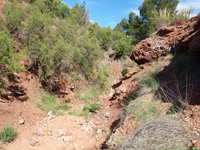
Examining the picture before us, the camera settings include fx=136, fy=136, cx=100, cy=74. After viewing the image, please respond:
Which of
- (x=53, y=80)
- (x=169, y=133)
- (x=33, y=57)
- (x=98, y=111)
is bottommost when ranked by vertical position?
(x=98, y=111)

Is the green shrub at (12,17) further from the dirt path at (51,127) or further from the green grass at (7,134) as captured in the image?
the green grass at (7,134)

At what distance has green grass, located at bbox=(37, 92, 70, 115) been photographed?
5.65m

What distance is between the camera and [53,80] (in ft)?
21.3

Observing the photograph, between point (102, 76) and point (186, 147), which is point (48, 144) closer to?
point (186, 147)

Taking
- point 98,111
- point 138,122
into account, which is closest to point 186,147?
point 138,122

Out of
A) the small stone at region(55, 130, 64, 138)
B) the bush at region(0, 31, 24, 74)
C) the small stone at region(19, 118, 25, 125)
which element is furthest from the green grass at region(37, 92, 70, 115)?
the bush at region(0, 31, 24, 74)

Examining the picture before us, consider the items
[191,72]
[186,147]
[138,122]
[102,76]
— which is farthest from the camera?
[102,76]

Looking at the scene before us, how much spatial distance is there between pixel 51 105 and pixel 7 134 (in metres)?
2.04

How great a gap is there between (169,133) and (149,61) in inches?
212

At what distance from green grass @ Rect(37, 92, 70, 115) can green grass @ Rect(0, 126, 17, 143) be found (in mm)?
1527

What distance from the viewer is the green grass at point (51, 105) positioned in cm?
565

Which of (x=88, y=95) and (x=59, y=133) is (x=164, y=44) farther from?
(x=59, y=133)

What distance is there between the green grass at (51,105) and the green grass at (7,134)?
1527 millimetres

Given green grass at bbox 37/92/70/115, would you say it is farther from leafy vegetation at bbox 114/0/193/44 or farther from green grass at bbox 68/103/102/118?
leafy vegetation at bbox 114/0/193/44
